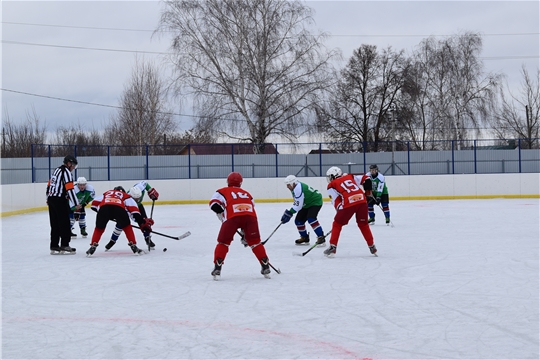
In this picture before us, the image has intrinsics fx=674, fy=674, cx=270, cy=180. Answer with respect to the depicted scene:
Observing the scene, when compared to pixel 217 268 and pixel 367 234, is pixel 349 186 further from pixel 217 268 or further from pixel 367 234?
pixel 217 268

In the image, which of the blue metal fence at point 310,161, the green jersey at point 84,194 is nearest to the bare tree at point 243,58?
the blue metal fence at point 310,161

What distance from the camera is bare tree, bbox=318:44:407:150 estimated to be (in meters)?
34.2

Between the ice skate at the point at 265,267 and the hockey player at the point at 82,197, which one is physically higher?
the hockey player at the point at 82,197

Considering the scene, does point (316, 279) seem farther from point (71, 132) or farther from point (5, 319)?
point (71, 132)

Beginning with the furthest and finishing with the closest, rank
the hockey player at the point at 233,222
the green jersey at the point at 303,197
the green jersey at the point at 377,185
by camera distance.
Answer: the green jersey at the point at 377,185
the green jersey at the point at 303,197
the hockey player at the point at 233,222

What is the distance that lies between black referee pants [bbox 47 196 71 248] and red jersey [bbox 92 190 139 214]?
39 centimetres

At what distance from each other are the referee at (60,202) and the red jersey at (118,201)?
0.39 m

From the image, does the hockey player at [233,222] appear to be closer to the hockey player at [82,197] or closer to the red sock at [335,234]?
the red sock at [335,234]

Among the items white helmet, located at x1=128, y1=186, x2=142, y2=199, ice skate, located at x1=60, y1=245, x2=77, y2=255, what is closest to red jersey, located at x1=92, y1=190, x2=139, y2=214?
white helmet, located at x1=128, y1=186, x2=142, y2=199

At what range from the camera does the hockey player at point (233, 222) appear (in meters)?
6.35

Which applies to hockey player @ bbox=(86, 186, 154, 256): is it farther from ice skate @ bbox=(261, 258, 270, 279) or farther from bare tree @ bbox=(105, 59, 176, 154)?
bare tree @ bbox=(105, 59, 176, 154)

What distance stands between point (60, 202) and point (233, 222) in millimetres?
3239

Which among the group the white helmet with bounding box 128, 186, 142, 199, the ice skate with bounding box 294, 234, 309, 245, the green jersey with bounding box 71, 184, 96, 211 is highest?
the white helmet with bounding box 128, 186, 142, 199

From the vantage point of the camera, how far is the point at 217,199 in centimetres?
641
